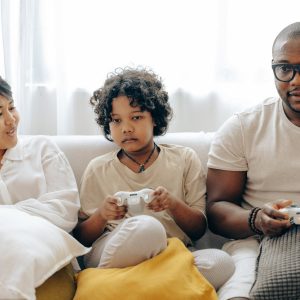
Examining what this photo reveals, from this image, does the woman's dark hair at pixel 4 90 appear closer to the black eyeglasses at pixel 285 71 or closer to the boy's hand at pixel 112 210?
the boy's hand at pixel 112 210

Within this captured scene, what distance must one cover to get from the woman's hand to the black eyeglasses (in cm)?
39

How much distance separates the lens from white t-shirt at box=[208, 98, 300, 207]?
1.65 metres

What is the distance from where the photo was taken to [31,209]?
61.0 inches

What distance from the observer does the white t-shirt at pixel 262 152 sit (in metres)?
1.65

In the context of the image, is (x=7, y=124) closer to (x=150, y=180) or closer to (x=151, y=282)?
(x=150, y=180)

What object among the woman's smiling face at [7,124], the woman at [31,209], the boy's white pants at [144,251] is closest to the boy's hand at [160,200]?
the boy's white pants at [144,251]

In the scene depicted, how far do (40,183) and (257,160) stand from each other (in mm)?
668

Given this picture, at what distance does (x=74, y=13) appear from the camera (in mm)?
2088

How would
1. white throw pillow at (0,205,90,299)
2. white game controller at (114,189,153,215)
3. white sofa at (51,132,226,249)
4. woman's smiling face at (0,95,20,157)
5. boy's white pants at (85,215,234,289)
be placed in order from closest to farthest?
white throw pillow at (0,205,90,299) → boy's white pants at (85,215,234,289) → white game controller at (114,189,153,215) → woman's smiling face at (0,95,20,157) → white sofa at (51,132,226,249)

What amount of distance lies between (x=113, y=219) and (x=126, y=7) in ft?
2.98

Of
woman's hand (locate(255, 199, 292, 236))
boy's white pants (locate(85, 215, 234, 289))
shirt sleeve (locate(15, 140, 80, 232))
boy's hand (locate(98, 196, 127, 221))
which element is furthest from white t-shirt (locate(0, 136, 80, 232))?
woman's hand (locate(255, 199, 292, 236))

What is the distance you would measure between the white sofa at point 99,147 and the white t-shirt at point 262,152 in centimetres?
13

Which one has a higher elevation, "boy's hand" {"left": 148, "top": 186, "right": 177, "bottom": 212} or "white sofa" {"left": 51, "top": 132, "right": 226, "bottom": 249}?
"white sofa" {"left": 51, "top": 132, "right": 226, "bottom": 249}

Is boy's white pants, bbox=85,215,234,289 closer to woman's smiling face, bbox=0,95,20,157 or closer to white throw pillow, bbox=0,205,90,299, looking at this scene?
white throw pillow, bbox=0,205,90,299
